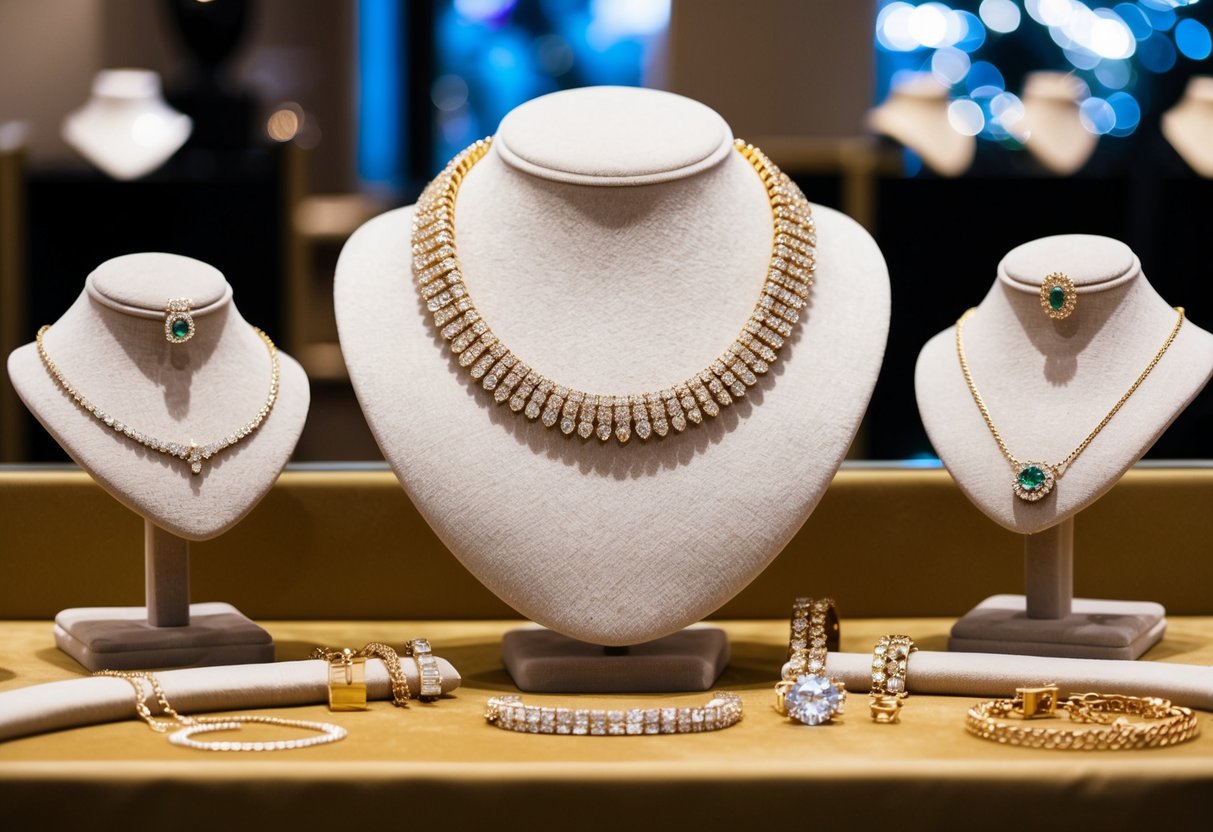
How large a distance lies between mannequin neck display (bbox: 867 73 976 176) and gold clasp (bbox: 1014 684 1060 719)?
167 centimetres

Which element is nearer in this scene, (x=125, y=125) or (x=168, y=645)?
(x=168, y=645)

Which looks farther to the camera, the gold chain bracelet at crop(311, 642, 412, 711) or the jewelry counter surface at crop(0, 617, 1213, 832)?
the gold chain bracelet at crop(311, 642, 412, 711)

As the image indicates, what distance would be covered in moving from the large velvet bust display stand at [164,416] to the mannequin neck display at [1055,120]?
165 centimetres

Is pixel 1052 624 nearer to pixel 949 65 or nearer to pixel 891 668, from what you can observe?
pixel 891 668

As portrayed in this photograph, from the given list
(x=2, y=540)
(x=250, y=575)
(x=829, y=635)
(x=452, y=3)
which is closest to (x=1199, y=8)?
(x=452, y=3)

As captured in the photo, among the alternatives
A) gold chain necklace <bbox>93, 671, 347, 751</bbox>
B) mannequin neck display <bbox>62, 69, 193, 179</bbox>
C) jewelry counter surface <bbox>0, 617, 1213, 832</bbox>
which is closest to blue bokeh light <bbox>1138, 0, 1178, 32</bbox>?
mannequin neck display <bbox>62, 69, 193, 179</bbox>

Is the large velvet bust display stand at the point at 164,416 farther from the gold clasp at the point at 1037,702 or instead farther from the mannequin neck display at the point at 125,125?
the mannequin neck display at the point at 125,125

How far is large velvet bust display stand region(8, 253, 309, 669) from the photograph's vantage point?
123 cm

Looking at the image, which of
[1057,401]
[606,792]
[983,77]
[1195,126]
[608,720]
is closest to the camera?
[606,792]

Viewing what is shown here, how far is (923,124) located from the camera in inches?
106

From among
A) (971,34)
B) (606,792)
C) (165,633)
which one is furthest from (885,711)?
(971,34)

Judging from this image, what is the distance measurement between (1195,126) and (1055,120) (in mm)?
269

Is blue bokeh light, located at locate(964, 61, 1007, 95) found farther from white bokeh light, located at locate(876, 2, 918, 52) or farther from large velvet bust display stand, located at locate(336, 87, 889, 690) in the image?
large velvet bust display stand, located at locate(336, 87, 889, 690)

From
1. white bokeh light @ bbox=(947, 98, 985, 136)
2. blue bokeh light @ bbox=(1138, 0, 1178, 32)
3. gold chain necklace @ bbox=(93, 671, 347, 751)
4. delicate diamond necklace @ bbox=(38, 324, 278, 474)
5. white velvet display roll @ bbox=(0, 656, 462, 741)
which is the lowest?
gold chain necklace @ bbox=(93, 671, 347, 751)
